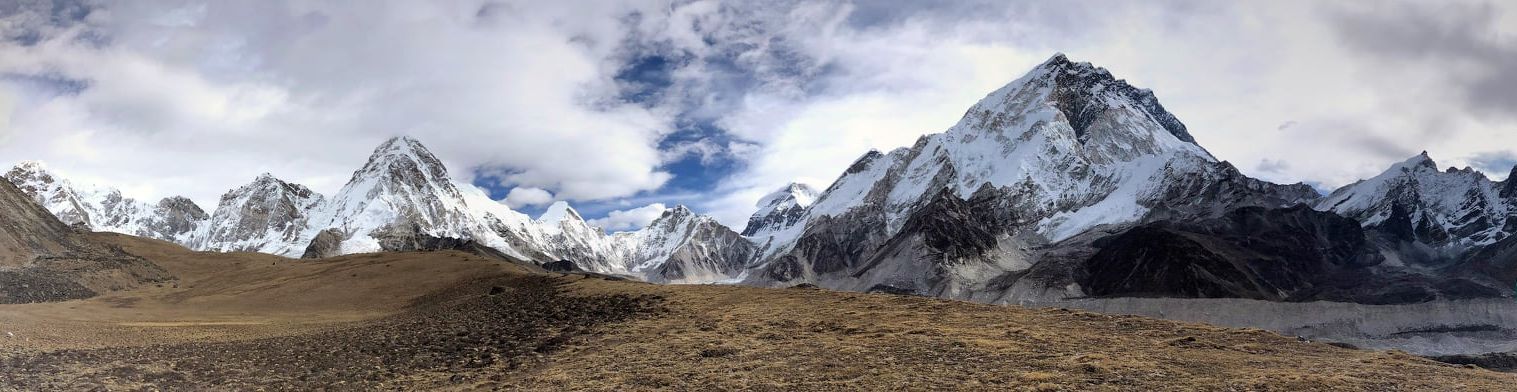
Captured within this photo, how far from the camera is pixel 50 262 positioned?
61.3 metres

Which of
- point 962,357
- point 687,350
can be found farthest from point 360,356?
point 962,357

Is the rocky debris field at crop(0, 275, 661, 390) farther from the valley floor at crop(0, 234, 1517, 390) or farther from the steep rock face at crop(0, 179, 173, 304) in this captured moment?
the steep rock face at crop(0, 179, 173, 304)

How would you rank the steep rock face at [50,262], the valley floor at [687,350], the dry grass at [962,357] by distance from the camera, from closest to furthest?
1. the dry grass at [962,357]
2. the valley floor at [687,350]
3. the steep rock face at [50,262]

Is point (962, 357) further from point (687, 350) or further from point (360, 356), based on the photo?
point (360, 356)

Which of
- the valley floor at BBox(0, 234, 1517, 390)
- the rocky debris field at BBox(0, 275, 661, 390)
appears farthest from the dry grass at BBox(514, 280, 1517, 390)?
the rocky debris field at BBox(0, 275, 661, 390)

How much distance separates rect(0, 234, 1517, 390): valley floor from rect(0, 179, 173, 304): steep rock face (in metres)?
13.2

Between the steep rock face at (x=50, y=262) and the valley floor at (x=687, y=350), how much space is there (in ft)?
43.4

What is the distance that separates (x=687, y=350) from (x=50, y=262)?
6268cm

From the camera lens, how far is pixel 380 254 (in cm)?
7550

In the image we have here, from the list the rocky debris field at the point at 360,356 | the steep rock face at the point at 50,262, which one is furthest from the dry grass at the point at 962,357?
the steep rock face at the point at 50,262

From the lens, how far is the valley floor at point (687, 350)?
19.8 m

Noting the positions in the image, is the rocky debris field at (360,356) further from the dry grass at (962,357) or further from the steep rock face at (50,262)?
the steep rock face at (50,262)

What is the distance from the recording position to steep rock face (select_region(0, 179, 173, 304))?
53281 mm

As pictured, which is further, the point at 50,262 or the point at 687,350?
the point at 50,262
